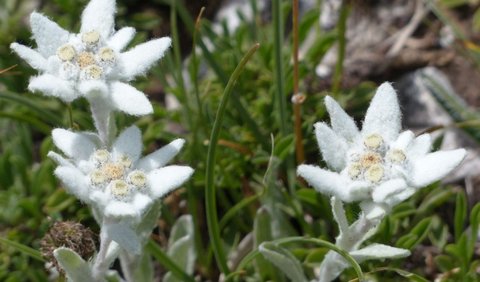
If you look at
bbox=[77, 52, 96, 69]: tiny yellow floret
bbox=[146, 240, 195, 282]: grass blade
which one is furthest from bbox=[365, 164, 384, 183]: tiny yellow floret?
bbox=[77, 52, 96, 69]: tiny yellow floret

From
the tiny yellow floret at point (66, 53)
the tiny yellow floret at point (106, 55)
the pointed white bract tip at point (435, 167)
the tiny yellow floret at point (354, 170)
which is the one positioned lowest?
the pointed white bract tip at point (435, 167)

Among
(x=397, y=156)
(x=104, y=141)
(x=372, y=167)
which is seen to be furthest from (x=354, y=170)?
(x=104, y=141)

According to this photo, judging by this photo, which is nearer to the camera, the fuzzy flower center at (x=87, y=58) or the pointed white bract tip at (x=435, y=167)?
the pointed white bract tip at (x=435, y=167)

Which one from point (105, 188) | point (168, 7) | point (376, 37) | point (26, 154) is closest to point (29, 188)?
point (26, 154)

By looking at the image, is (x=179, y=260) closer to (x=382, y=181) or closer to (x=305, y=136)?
(x=305, y=136)

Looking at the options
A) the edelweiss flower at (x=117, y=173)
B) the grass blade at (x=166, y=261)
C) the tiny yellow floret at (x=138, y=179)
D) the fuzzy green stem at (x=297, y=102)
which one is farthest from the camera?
the fuzzy green stem at (x=297, y=102)

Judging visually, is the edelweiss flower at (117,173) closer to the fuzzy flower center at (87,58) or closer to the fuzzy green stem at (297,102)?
the fuzzy flower center at (87,58)

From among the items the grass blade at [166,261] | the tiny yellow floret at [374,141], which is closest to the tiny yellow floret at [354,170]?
the tiny yellow floret at [374,141]
